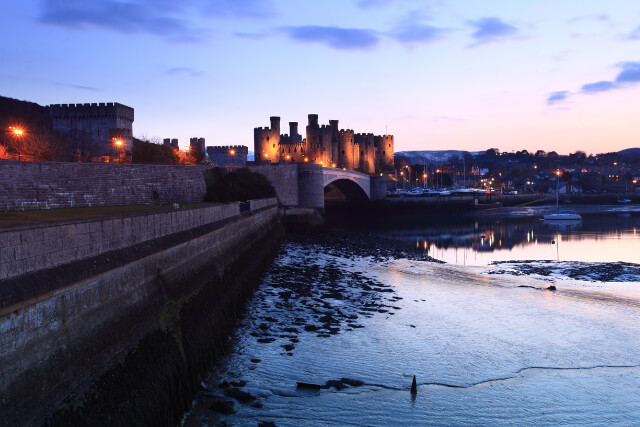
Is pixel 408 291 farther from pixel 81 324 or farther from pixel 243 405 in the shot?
pixel 81 324

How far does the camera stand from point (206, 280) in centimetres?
1233

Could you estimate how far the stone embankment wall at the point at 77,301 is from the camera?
483cm

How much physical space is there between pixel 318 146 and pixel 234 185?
49620mm

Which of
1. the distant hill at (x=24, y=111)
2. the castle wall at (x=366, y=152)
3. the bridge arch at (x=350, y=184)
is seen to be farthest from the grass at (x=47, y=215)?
the distant hill at (x=24, y=111)

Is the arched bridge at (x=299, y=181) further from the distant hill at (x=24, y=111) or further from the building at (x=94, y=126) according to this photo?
the distant hill at (x=24, y=111)

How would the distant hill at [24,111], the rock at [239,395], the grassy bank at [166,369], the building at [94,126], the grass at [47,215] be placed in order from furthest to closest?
the distant hill at [24,111] → the building at [94,126] → the grass at [47,215] → the rock at [239,395] → the grassy bank at [166,369]

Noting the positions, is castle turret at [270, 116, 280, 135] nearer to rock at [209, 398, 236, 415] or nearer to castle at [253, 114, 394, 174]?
castle at [253, 114, 394, 174]

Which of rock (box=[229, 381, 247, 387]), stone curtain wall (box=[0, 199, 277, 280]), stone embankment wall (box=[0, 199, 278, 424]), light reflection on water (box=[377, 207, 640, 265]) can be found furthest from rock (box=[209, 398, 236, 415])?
light reflection on water (box=[377, 207, 640, 265])

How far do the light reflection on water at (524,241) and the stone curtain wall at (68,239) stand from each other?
2023cm

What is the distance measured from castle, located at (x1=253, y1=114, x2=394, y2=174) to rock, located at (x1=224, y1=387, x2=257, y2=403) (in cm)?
6961

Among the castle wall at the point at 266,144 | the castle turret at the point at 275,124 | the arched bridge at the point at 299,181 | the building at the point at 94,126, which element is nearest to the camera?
the building at the point at 94,126

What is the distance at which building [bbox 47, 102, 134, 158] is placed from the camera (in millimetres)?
37375

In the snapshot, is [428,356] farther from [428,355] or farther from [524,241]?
[524,241]

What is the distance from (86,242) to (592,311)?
44.8 ft
